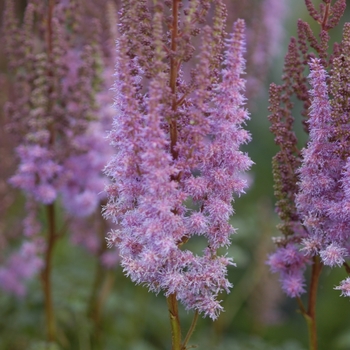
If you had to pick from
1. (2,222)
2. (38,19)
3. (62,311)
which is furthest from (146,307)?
(38,19)

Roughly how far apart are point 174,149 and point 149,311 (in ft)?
7.67

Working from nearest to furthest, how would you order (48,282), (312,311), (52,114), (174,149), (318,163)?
(174,149) → (318,163) → (312,311) → (52,114) → (48,282)

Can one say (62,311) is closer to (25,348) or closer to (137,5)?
(25,348)

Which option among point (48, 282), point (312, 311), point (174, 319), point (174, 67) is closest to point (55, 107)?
point (48, 282)

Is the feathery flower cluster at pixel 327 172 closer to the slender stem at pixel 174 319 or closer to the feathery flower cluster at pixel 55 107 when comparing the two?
the slender stem at pixel 174 319

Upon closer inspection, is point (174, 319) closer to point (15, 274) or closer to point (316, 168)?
point (316, 168)

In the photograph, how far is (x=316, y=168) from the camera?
1700 mm

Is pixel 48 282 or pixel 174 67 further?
pixel 48 282

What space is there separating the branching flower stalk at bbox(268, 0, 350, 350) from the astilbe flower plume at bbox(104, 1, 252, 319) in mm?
247

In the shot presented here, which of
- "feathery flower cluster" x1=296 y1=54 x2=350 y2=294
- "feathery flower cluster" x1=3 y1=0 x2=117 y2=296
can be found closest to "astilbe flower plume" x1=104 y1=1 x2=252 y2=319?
"feathery flower cluster" x1=296 y1=54 x2=350 y2=294

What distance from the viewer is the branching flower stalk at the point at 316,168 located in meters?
1.66

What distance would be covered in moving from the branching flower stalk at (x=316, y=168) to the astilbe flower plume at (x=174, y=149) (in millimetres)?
247

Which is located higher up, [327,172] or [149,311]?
[327,172]

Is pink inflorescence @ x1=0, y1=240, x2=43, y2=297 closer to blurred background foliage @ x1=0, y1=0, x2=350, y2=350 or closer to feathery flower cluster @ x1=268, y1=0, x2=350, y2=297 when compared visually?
blurred background foliage @ x1=0, y1=0, x2=350, y2=350
